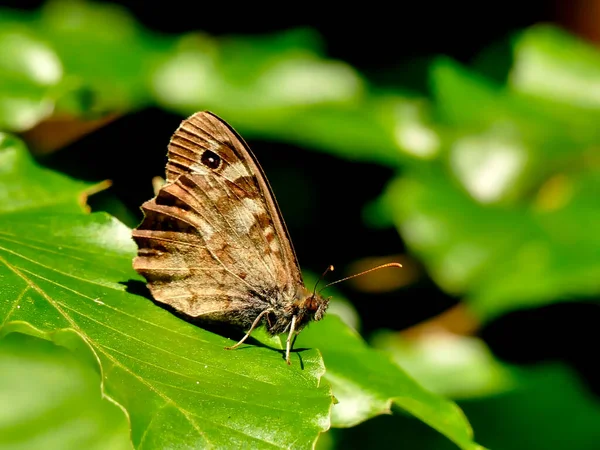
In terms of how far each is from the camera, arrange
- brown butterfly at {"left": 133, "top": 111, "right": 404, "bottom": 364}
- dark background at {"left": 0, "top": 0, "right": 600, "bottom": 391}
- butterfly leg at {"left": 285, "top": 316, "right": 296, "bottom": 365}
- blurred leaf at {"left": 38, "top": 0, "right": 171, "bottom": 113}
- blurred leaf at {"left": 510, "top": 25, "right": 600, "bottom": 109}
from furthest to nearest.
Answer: blurred leaf at {"left": 510, "top": 25, "right": 600, "bottom": 109} < dark background at {"left": 0, "top": 0, "right": 600, "bottom": 391} < blurred leaf at {"left": 38, "top": 0, "right": 171, "bottom": 113} < brown butterfly at {"left": 133, "top": 111, "right": 404, "bottom": 364} < butterfly leg at {"left": 285, "top": 316, "right": 296, "bottom": 365}

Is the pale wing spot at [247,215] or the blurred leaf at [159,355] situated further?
the pale wing spot at [247,215]

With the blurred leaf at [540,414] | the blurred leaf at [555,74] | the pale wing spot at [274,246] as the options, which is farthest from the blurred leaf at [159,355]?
the blurred leaf at [555,74]

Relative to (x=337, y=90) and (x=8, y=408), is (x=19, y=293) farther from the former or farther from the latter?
(x=337, y=90)

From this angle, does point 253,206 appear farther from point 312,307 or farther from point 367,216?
point 367,216

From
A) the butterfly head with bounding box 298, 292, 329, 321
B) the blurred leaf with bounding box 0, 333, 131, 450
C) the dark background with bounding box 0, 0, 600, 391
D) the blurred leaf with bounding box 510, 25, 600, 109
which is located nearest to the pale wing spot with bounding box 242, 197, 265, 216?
the butterfly head with bounding box 298, 292, 329, 321

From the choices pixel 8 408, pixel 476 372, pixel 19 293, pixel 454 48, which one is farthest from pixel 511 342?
pixel 19 293

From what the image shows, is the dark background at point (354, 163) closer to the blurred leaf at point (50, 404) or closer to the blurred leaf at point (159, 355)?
the blurred leaf at point (50, 404)

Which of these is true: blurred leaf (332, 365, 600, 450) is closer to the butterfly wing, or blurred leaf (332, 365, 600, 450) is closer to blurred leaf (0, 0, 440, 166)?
blurred leaf (0, 0, 440, 166)

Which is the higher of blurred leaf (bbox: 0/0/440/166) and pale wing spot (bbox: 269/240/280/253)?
pale wing spot (bbox: 269/240/280/253)

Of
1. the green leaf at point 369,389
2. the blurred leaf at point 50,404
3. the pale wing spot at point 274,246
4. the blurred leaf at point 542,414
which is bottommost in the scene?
the blurred leaf at point 542,414

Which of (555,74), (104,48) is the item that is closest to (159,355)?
(104,48)
